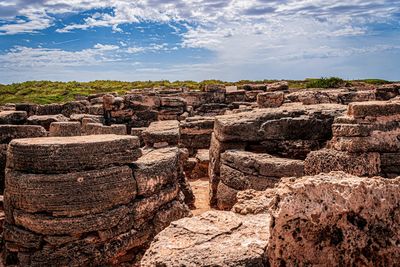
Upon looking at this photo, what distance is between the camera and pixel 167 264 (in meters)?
3.21

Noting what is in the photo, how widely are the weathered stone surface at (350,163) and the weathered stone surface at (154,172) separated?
2.34 metres

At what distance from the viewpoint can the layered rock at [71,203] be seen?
17.4 ft

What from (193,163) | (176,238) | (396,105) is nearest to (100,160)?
(176,238)

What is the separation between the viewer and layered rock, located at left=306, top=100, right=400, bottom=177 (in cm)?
642

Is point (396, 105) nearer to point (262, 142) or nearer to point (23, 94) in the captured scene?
point (262, 142)

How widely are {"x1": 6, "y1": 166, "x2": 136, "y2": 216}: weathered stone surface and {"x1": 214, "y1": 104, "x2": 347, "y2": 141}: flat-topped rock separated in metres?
3.19

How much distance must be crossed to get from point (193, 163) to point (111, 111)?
577 centimetres

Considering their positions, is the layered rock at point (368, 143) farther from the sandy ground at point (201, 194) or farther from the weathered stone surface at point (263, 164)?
the sandy ground at point (201, 194)

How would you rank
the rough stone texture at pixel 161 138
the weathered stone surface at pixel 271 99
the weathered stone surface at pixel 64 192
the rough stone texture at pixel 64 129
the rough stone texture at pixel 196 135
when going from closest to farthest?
the weathered stone surface at pixel 64 192
the rough stone texture at pixel 64 129
the rough stone texture at pixel 161 138
the weathered stone surface at pixel 271 99
the rough stone texture at pixel 196 135

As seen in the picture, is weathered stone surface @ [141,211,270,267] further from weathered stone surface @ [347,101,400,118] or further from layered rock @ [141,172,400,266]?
weathered stone surface @ [347,101,400,118]

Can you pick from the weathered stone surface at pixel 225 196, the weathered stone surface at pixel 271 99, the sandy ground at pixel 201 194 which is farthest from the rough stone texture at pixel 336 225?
the weathered stone surface at pixel 271 99

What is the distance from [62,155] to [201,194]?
17.7 ft

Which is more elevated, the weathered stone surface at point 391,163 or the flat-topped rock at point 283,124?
the flat-topped rock at point 283,124

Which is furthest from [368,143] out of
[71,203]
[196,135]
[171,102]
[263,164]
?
[171,102]
